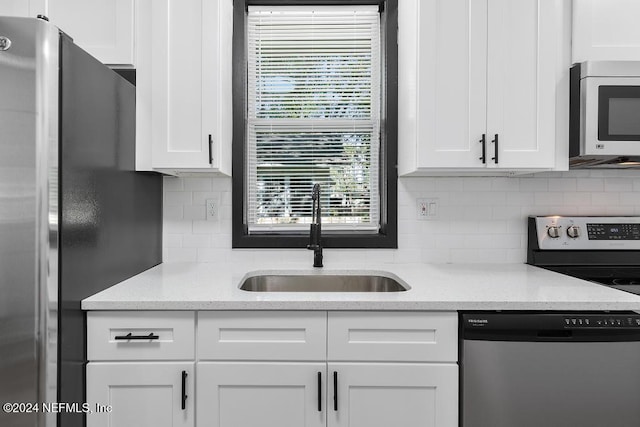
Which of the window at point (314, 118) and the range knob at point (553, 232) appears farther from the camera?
the window at point (314, 118)

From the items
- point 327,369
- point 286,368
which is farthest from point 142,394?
point 327,369

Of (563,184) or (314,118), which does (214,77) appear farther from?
(563,184)

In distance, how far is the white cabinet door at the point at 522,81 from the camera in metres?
1.76

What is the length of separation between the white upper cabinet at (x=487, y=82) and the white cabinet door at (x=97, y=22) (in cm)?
129

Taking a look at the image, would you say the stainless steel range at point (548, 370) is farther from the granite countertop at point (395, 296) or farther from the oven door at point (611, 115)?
the oven door at point (611, 115)

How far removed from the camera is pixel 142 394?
1412mm

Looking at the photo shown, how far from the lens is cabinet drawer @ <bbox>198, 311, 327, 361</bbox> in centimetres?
142

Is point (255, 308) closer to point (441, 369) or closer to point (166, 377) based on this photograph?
point (166, 377)

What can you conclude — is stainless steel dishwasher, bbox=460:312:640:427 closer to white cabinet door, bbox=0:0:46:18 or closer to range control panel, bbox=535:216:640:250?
range control panel, bbox=535:216:640:250

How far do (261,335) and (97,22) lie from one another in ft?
4.94

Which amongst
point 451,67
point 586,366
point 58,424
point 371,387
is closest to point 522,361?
point 586,366

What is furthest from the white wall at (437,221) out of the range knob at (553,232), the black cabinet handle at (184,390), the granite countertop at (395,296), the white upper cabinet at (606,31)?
the black cabinet handle at (184,390)

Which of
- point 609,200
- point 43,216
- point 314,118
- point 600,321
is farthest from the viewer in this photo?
point 314,118

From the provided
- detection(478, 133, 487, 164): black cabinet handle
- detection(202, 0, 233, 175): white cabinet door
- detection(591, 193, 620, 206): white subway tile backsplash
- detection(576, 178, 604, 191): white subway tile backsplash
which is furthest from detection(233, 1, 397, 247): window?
detection(591, 193, 620, 206): white subway tile backsplash
